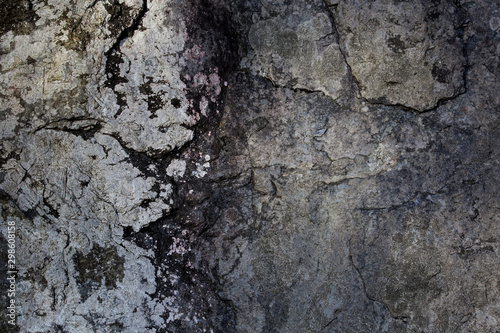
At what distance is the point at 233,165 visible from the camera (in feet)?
3.76

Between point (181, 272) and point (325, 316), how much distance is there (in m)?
0.44

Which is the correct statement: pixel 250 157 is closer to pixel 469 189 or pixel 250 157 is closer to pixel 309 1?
pixel 309 1

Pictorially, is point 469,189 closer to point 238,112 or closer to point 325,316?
point 325,316

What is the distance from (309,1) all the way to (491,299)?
963mm

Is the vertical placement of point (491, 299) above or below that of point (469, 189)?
below

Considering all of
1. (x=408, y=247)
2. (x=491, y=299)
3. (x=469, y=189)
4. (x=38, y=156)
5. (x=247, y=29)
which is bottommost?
(x=491, y=299)

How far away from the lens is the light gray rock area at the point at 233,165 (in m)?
1.07

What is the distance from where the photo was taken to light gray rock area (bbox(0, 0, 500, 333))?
3.52 feet

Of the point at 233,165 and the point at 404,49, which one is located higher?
the point at 404,49

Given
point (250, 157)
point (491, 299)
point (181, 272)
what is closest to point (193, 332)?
point (181, 272)

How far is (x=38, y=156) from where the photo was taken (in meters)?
1.12

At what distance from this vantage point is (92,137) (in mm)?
1115

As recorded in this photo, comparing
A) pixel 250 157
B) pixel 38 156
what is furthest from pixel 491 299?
pixel 38 156

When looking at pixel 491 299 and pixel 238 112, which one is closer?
pixel 491 299
